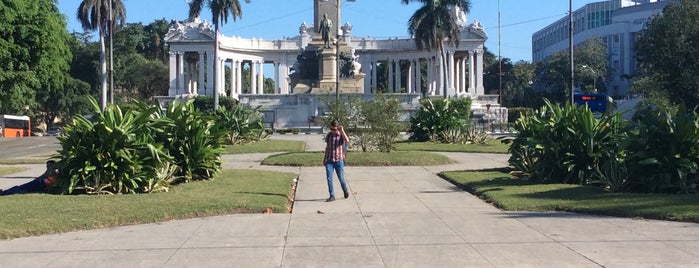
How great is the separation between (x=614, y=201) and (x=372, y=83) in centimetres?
9889

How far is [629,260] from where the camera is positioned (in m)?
8.75

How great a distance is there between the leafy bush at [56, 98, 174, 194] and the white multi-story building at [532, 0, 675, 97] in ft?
330

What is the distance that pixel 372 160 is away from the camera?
2592 cm

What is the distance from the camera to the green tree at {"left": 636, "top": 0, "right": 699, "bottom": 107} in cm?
3966

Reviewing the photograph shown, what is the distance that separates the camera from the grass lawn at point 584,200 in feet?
41.5

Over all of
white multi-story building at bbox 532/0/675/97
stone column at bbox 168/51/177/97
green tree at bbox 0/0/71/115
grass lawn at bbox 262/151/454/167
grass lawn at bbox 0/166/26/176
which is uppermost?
white multi-story building at bbox 532/0/675/97

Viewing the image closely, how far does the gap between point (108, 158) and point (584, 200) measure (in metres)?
9.63

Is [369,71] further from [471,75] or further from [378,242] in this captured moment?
[378,242]

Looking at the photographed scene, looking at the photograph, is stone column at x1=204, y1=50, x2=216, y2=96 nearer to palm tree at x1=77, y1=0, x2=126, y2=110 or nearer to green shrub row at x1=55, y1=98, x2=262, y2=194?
palm tree at x1=77, y1=0, x2=126, y2=110

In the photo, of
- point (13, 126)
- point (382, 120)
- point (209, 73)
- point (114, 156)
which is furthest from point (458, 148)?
point (209, 73)

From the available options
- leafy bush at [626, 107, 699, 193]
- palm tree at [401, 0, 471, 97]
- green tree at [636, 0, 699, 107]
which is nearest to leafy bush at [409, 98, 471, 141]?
green tree at [636, 0, 699, 107]

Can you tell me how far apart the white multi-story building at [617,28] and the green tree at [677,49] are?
67.9 m

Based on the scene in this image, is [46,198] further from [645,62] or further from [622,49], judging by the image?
[622,49]

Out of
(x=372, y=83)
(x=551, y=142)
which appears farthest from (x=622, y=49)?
(x=551, y=142)
